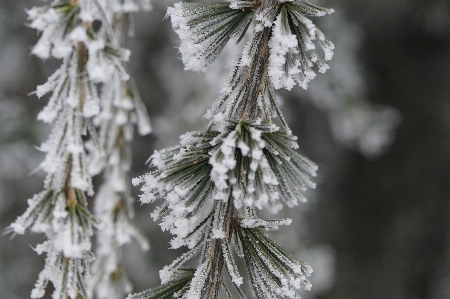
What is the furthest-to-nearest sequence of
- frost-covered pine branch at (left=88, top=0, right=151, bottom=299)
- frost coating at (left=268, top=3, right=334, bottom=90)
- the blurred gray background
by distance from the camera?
1. the blurred gray background
2. frost-covered pine branch at (left=88, top=0, right=151, bottom=299)
3. frost coating at (left=268, top=3, right=334, bottom=90)

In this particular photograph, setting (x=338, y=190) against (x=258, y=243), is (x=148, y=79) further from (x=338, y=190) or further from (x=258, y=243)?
(x=258, y=243)

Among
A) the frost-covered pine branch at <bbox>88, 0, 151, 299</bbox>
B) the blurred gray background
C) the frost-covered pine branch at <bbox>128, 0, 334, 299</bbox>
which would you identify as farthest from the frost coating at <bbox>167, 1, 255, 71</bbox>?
the blurred gray background

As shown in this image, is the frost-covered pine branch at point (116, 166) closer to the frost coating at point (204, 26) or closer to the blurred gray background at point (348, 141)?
the frost coating at point (204, 26)

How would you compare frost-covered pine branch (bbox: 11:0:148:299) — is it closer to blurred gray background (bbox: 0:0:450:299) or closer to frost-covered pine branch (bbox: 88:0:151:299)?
frost-covered pine branch (bbox: 88:0:151:299)

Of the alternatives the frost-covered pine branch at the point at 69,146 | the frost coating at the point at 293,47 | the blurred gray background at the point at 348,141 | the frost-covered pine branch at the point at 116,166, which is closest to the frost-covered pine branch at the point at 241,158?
the frost coating at the point at 293,47

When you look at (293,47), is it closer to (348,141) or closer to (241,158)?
(241,158)

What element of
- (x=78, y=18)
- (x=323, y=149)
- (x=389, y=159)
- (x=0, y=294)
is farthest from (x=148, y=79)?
(x=78, y=18)

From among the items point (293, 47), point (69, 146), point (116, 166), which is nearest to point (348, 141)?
point (116, 166)
